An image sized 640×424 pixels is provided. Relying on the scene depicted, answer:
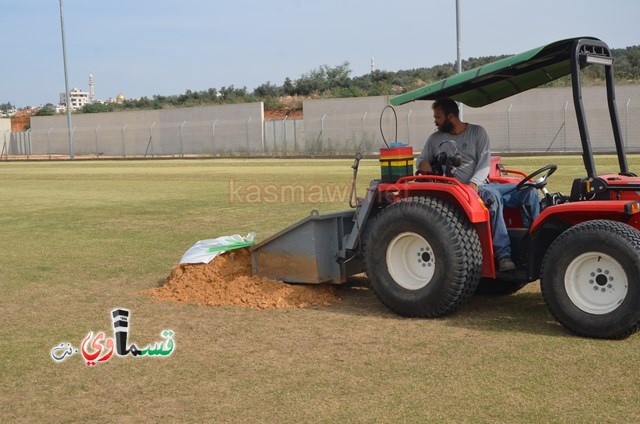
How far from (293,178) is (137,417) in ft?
68.7

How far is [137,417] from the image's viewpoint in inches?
180

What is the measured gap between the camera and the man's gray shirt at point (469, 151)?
689cm

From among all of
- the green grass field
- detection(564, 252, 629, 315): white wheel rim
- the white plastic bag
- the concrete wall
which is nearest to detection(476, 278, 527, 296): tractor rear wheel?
the green grass field

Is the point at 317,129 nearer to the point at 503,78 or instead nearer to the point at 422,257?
the point at 503,78

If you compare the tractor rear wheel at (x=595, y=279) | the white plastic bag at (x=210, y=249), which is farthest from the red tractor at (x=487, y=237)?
the white plastic bag at (x=210, y=249)

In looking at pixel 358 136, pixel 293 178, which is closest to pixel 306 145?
pixel 358 136

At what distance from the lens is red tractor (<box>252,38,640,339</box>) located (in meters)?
5.81

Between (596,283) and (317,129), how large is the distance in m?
48.8

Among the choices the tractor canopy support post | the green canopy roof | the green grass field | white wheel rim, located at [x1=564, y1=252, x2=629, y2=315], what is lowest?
the green grass field

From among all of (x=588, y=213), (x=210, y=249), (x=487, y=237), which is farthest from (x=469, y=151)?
(x=210, y=249)

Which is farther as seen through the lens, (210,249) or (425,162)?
(210,249)

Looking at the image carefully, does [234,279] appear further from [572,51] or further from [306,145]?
[306,145]

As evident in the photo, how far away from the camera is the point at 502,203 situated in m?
6.82

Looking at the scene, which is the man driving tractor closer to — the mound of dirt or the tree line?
the mound of dirt
